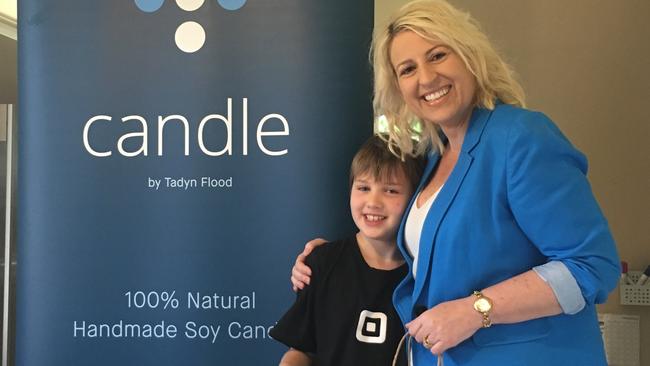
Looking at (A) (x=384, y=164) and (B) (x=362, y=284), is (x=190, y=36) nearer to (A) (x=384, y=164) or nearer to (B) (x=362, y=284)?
(A) (x=384, y=164)

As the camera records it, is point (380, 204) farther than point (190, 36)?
No

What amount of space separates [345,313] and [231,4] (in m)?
0.96

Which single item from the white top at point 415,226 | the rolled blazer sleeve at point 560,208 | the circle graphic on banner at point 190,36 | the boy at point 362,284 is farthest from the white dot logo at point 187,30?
the rolled blazer sleeve at point 560,208

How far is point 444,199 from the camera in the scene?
1165mm

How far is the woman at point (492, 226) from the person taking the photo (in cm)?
103

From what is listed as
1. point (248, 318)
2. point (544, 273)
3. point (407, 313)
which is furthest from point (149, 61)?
point (544, 273)

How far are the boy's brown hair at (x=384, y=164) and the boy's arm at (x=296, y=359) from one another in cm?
46

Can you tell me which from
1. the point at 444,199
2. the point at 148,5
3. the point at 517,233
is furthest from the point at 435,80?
the point at 148,5

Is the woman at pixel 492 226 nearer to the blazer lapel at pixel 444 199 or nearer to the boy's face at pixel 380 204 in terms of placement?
the blazer lapel at pixel 444 199

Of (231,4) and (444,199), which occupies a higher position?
(231,4)

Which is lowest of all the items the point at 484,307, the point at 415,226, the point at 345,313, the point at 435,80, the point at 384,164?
the point at 345,313

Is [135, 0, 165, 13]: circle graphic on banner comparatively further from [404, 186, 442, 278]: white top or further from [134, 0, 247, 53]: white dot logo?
[404, 186, 442, 278]: white top

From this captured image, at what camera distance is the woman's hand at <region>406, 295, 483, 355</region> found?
1073mm

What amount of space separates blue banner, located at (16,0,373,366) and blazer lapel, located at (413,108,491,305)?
2.07ft
